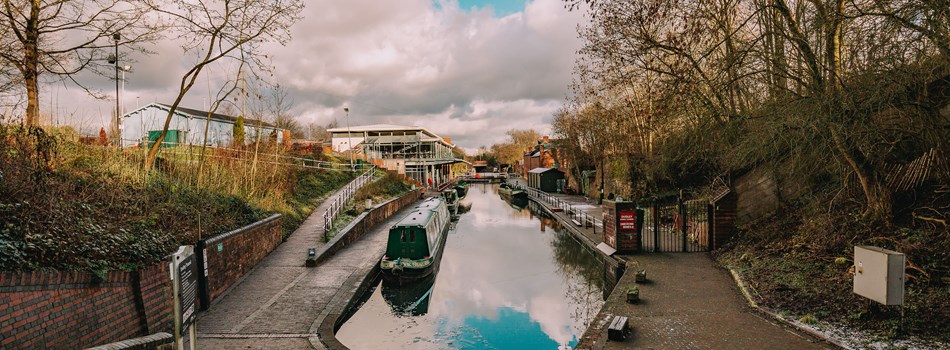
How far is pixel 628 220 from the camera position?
41.6 feet

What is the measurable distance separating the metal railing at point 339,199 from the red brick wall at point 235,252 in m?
2.39

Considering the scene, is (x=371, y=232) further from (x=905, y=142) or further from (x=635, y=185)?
(x=905, y=142)

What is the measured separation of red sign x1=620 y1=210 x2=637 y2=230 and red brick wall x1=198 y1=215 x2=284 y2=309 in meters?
9.11

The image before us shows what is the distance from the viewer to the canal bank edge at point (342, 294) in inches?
290

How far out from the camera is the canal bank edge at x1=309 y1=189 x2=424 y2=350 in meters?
7.37

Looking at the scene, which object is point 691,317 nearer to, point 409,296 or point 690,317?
point 690,317

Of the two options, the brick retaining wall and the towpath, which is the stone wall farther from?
the brick retaining wall

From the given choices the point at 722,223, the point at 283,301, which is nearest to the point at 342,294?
the point at 283,301

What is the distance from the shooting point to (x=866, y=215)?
8906 millimetres

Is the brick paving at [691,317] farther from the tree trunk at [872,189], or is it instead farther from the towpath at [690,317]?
the tree trunk at [872,189]

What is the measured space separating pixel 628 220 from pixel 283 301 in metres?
8.39

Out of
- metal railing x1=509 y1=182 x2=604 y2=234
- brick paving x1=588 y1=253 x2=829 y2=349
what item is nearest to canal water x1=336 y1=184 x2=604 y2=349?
brick paving x1=588 y1=253 x2=829 y2=349

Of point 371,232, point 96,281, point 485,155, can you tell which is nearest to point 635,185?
point 371,232

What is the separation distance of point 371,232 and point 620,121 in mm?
14664
